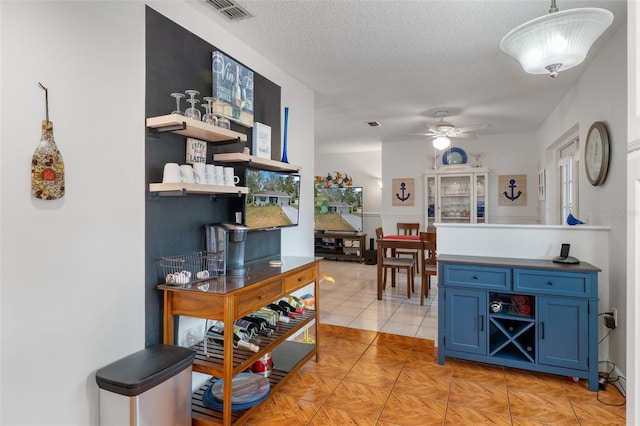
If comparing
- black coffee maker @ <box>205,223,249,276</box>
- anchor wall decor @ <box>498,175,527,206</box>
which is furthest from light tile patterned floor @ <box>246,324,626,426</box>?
anchor wall decor @ <box>498,175,527,206</box>

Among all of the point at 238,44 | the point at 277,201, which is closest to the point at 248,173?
the point at 277,201

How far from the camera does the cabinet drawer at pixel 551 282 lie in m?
2.59

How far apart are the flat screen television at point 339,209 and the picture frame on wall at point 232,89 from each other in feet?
19.0

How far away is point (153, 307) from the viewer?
2.05m

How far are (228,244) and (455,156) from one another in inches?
208

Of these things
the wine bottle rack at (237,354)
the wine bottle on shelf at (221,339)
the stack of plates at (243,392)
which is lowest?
the stack of plates at (243,392)

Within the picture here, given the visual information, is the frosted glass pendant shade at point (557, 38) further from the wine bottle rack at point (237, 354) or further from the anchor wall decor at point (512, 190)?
the anchor wall decor at point (512, 190)

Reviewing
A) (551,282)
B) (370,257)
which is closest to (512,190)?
(370,257)

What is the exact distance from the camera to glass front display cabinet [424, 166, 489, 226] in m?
6.33

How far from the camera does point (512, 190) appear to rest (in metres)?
6.32

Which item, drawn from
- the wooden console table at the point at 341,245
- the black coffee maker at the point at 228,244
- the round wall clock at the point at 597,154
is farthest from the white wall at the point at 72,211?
the wooden console table at the point at 341,245

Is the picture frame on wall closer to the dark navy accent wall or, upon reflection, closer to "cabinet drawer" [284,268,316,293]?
the dark navy accent wall

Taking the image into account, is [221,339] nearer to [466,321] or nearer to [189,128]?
[189,128]

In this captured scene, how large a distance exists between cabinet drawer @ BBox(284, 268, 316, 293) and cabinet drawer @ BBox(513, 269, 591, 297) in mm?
1575
